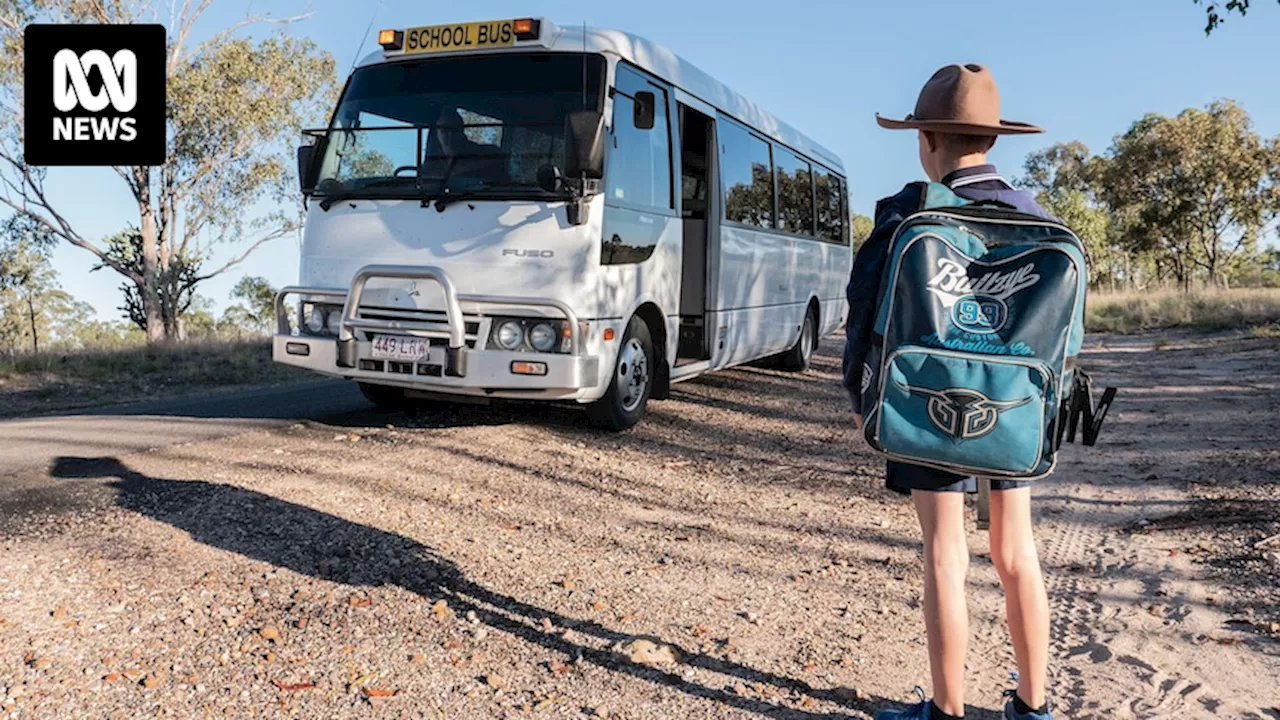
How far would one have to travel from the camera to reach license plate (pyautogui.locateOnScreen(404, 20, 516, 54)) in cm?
731

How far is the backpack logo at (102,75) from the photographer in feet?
48.2

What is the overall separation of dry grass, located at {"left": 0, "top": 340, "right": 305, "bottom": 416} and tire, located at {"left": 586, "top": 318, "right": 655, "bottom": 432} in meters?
6.16

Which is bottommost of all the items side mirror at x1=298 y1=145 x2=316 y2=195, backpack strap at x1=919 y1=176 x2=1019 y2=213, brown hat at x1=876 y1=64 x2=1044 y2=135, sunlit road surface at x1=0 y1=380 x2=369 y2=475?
A: sunlit road surface at x1=0 y1=380 x2=369 y2=475

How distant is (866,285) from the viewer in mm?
2742

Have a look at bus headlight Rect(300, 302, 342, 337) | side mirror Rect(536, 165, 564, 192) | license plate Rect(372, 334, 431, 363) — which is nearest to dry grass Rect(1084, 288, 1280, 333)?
side mirror Rect(536, 165, 564, 192)

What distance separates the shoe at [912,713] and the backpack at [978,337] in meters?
0.83

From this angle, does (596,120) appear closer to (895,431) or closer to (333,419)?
(333,419)

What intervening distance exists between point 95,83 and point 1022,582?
16032mm

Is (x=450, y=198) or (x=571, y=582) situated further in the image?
(x=450, y=198)

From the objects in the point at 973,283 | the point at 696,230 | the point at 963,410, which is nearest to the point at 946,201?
the point at 973,283

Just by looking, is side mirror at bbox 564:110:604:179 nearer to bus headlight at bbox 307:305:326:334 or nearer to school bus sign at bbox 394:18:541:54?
school bus sign at bbox 394:18:541:54

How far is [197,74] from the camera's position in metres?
26.7

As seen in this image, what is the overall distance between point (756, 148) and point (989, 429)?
868cm

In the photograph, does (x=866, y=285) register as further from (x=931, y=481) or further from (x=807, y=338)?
(x=807, y=338)
